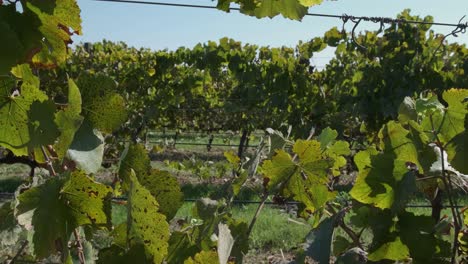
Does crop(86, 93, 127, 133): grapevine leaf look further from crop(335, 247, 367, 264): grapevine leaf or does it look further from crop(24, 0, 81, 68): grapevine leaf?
crop(335, 247, 367, 264): grapevine leaf

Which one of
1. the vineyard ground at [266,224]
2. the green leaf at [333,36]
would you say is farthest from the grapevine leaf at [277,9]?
the green leaf at [333,36]

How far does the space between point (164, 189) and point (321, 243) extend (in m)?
0.26

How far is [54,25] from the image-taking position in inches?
30.7

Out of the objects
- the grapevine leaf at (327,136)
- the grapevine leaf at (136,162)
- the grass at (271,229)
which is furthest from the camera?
the grass at (271,229)

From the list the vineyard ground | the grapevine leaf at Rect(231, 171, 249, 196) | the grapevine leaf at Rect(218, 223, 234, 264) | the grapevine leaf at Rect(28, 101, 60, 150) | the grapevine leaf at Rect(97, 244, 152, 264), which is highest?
the grapevine leaf at Rect(28, 101, 60, 150)

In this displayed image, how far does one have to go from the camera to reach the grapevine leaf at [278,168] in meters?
0.86

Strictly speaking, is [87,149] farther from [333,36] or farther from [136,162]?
[333,36]

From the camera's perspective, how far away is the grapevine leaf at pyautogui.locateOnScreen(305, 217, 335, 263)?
0.84 meters

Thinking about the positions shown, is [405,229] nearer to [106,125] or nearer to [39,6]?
[106,125]

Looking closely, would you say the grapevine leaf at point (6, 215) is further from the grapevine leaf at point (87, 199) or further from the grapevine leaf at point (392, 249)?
the grapevine leaf at point (392, 249)

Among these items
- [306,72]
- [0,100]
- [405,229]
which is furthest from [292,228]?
[0,100]

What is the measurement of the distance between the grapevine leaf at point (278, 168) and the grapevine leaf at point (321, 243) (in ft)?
0.30

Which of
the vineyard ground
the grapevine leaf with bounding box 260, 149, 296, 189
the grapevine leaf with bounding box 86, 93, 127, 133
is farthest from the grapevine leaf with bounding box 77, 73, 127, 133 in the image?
the vineyard ground

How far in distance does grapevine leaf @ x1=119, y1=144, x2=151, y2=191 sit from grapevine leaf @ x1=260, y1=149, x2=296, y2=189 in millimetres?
208
